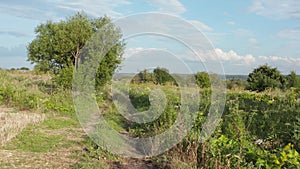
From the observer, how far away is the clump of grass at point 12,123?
220 inches

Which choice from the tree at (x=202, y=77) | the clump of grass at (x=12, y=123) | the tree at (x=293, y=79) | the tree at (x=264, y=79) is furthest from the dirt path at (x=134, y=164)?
the tree at (x=293, y=79)

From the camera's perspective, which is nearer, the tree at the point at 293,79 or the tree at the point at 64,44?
the tree at the point at 64,44

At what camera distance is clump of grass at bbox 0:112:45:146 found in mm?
5590

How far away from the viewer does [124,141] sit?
18.9ft

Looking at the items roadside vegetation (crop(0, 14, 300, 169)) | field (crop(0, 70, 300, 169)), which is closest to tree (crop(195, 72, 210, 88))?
roadside vegetation (crop(0, 14, 300, 169))

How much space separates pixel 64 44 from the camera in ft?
50.9

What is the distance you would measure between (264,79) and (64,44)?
15.9m

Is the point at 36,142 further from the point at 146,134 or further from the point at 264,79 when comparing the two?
the point at 264,79

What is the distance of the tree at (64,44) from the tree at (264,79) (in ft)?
40.2

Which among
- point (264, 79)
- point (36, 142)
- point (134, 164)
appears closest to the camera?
point (134, 164)

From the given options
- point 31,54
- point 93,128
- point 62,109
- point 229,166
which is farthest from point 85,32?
point 229,166

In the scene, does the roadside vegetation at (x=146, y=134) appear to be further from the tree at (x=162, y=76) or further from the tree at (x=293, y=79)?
the tree at (x=293, y=79)

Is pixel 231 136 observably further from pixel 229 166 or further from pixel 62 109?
pixel 62 109

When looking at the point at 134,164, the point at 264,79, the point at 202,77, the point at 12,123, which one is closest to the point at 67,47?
the point at 12,123
